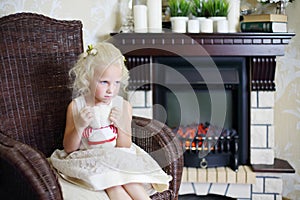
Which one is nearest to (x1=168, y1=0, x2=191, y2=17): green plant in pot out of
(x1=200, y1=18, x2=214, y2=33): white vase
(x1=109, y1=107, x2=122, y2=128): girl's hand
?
(x1=200, y1=18, x2=214, y2=33): white vase

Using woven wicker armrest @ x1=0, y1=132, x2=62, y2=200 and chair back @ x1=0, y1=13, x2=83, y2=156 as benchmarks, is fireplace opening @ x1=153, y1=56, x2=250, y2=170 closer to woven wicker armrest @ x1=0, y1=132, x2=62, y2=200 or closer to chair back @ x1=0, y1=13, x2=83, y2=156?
chair back @ x1=0, y1=13, x2=83, y2=156

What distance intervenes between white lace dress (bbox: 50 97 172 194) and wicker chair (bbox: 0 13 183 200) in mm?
93

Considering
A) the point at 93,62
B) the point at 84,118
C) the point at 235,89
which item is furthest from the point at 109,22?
the point at 84,118

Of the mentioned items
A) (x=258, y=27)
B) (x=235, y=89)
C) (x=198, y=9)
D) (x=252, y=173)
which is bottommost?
(x=252, y=173)

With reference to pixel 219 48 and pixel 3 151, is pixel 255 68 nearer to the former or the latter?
pixel 219 48

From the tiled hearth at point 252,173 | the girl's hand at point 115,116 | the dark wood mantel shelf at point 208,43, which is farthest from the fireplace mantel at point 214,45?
the girl's hand at point 115,116

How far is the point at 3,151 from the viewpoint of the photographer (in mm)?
1324

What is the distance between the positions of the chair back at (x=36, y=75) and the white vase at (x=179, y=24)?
0.59 meters

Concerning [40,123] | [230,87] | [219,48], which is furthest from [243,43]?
[40,123]

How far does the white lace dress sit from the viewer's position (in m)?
1.46

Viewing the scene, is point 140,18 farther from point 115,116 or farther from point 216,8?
point 115,116

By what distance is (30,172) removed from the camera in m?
1.25

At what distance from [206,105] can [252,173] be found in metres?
0.48

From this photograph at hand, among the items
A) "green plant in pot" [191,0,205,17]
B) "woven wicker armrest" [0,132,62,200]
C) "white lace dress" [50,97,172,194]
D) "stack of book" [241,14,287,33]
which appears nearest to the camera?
"woven wicker armrest" [0,132,62,200]
